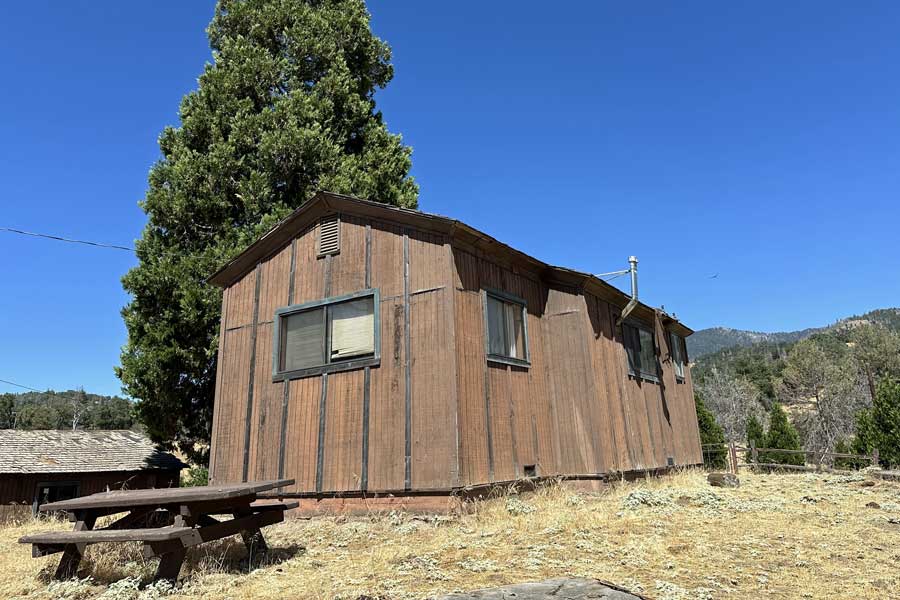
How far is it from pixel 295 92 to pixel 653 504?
16.4 m

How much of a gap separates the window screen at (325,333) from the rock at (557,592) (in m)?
5.74

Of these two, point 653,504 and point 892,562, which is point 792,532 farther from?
point 653,504

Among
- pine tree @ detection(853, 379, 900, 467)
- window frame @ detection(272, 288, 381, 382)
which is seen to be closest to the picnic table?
window frame @ detection(272, 288, 381, 382)

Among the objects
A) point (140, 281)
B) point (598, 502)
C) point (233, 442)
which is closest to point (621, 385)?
point (598, 502)

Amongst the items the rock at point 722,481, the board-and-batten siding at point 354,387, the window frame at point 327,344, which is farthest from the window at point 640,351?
the window frame at point 327,344

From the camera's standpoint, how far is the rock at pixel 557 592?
4.71 meters

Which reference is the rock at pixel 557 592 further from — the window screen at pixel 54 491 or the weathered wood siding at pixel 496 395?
the window screen at pixel 54 491

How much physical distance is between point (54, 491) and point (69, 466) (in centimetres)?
120

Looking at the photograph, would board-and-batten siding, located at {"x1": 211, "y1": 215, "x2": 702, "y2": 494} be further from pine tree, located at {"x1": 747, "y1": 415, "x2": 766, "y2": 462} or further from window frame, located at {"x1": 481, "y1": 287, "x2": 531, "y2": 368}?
pine tree, located at {"x1": 747, "y1": 415, "x2": 766, "y2": 462}

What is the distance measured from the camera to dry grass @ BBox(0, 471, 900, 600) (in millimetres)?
5566

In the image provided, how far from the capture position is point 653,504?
31.8 feet

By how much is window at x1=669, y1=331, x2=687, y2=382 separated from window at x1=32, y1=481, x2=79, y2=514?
2341cm

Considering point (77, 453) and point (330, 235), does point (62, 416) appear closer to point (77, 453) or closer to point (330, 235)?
point (77, 453)

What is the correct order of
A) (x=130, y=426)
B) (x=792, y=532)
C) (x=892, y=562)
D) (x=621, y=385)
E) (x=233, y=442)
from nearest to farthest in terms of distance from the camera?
(x=892, y=562) < (x=792, y=532) < (x=233, y=442) < (x=621, y=385) < (x=130, y=426)
